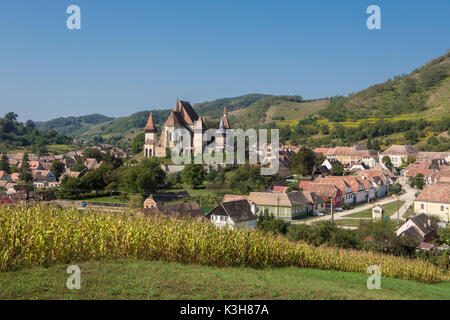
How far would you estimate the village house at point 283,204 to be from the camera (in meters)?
33.8

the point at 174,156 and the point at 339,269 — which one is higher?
the point at 174,156

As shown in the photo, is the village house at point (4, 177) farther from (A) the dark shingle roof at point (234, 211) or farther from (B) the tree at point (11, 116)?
(B) the tree at point (11, 116)

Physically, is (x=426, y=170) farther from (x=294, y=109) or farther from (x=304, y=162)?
(x=294, y=109)

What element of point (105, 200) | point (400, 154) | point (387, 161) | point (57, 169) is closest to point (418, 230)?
point (105, 200)

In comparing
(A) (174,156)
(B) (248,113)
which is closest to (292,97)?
(B) (248,113)

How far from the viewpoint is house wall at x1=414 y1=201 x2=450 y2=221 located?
3097 cm

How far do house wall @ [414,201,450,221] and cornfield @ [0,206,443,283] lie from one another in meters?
23.3

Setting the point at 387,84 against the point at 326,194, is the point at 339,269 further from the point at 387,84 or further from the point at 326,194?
the point at 387,84

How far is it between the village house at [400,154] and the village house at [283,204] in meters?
39.9

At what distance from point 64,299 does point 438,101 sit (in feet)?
392

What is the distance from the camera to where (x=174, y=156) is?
196ft

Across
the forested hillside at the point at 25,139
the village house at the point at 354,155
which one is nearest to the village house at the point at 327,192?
the village house at the point at 354,155

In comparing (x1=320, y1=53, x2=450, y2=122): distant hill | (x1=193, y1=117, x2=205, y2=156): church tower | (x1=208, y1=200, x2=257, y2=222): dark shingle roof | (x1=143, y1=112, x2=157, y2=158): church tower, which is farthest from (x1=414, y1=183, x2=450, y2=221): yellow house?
(x1=320, y1=53, x2=450, y2=122): distant hill

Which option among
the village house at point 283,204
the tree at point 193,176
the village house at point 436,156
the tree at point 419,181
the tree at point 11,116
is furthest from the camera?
the tree at point 11,116
